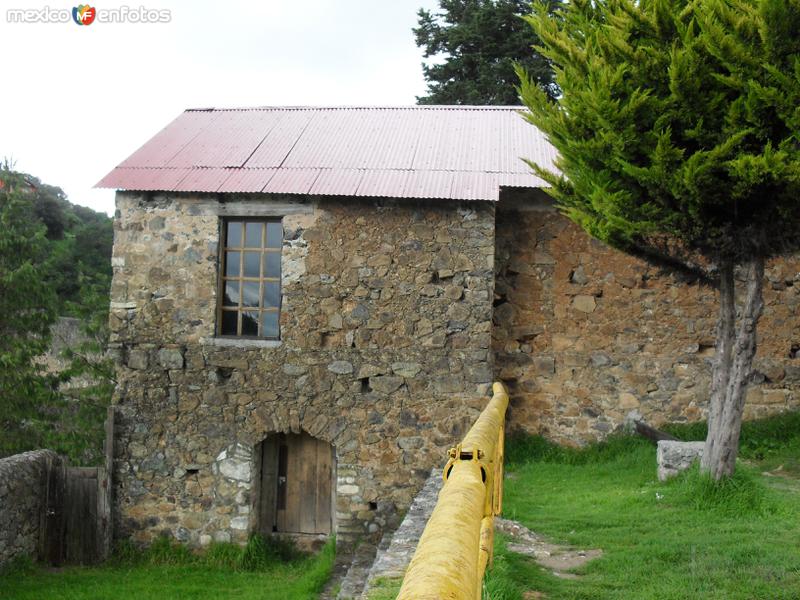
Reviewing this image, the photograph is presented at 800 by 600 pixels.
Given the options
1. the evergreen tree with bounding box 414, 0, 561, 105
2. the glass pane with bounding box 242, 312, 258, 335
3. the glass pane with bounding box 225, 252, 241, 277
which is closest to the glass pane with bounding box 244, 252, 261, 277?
the glass pane with bounding box 225, 252, 241, 277

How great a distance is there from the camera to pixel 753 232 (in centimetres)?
598

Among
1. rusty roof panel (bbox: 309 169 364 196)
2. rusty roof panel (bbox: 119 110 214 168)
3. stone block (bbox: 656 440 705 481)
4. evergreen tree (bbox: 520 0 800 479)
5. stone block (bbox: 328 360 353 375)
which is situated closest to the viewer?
evergreen tree (bbox: 520 0 800 479)

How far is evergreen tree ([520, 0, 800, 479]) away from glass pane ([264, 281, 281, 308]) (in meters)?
4.20

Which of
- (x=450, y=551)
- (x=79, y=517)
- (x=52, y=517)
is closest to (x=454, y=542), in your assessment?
(x=450, y=551)

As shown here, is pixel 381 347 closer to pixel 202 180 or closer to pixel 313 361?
pixel 313 361

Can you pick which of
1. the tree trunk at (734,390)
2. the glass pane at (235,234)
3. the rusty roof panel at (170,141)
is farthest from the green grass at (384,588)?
the rusty roof panel at (170,141)

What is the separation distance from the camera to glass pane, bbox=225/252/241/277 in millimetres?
9547

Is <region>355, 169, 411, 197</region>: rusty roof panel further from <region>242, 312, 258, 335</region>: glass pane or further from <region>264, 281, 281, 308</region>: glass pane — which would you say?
<region>242, 312, 258, 335</region>: glass pane

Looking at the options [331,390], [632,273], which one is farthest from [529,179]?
[331,390]

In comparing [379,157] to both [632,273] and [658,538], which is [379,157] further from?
[658,538]

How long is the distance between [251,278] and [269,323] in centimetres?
60

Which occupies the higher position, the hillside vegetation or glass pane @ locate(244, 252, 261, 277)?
glass pane @ locate(244, 252, 261, 277)

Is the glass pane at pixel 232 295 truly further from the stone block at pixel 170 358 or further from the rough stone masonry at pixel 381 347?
the stone block at pixel 170 358
